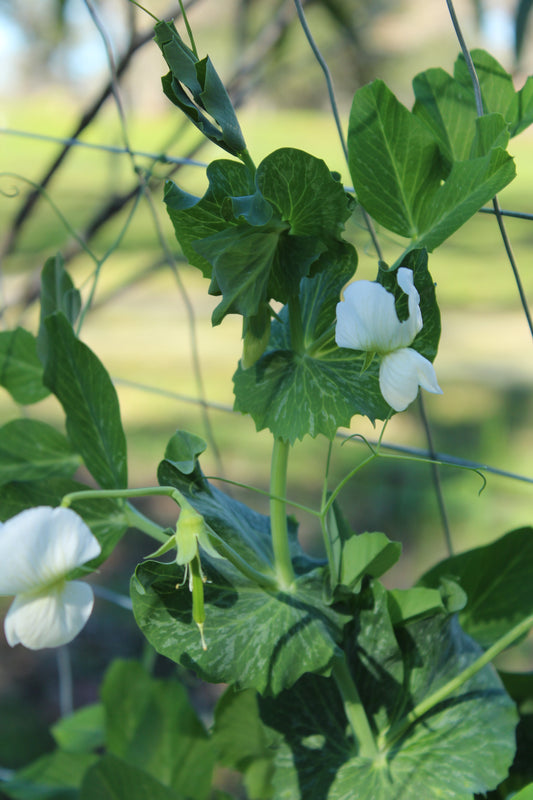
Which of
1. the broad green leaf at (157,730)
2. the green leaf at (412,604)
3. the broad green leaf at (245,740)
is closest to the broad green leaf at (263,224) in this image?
the green leaf at (412,604)

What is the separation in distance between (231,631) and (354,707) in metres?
0.11

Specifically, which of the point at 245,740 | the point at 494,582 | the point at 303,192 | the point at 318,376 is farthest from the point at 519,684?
the point at 303,192

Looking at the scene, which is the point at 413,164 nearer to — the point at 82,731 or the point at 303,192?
the point at 303,192

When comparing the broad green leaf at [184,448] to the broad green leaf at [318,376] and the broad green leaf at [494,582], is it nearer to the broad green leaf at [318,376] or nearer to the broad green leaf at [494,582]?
the broad green leaf at [318,376]

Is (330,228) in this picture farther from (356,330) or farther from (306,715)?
(306,715)

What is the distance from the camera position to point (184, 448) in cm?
45

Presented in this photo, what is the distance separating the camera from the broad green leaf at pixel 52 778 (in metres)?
0.74

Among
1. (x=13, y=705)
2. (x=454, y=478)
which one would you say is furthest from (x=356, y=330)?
(x=454, y=478)

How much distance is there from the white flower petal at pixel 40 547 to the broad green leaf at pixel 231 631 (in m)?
0.07

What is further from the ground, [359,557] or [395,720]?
[359,557]

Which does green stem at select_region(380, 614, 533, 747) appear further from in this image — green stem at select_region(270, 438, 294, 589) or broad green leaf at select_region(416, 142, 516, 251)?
broad green leaf at select_region(416, 142, 516, 251)

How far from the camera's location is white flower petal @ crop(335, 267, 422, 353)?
36 cm

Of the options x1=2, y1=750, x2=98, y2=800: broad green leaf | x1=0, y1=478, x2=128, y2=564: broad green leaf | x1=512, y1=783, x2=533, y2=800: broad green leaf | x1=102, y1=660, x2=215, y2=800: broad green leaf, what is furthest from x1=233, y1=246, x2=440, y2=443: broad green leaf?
x1=2, y1=750, x2=98, y2=800: broad green leaf

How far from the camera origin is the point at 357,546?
45 cm
